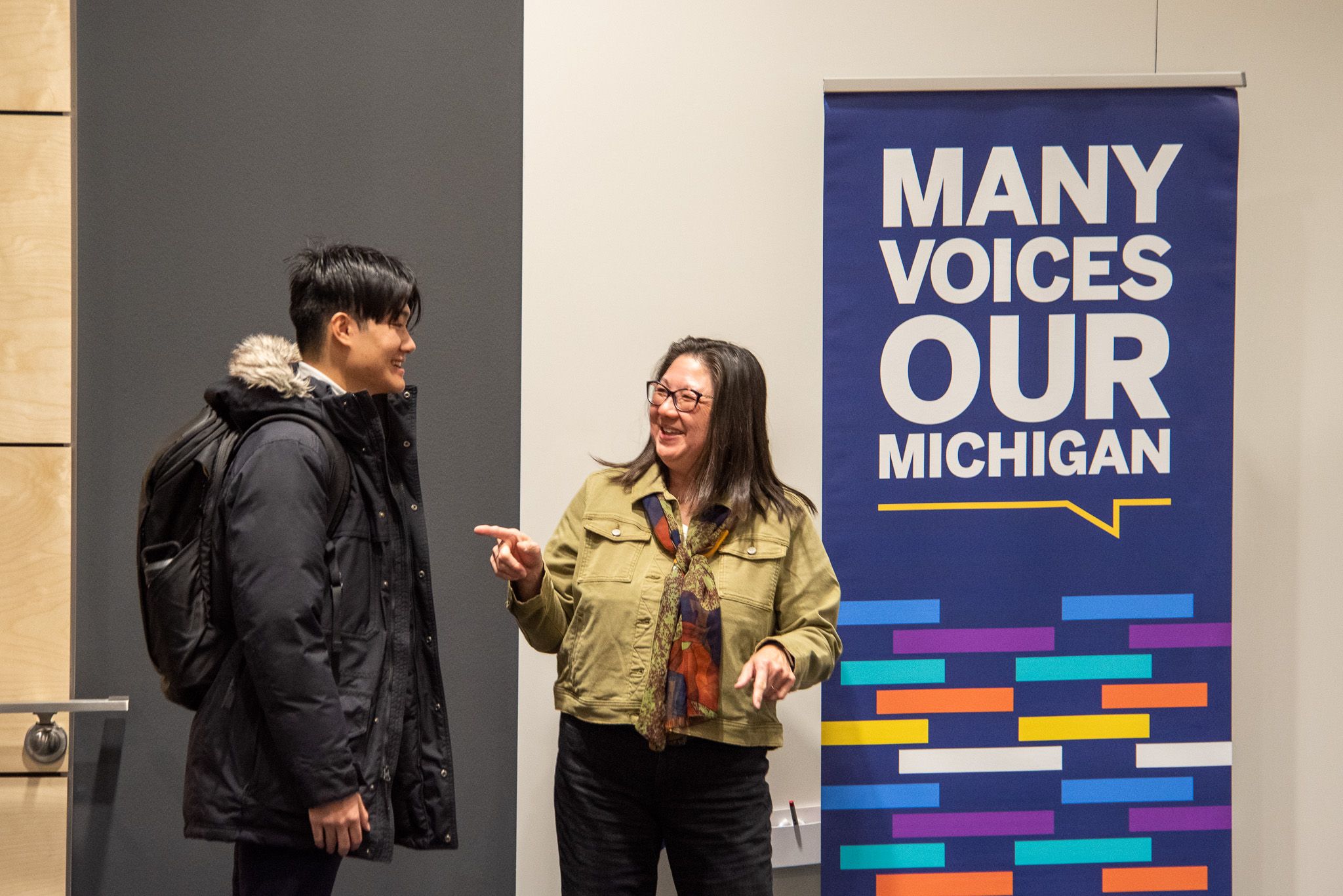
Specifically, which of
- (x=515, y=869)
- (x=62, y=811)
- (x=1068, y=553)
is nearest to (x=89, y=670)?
(x=62, y=811)

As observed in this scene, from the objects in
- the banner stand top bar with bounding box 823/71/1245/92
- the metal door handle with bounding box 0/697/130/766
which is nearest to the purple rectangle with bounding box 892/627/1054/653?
the banner stand top bar with bounding box 823/71/1245/92

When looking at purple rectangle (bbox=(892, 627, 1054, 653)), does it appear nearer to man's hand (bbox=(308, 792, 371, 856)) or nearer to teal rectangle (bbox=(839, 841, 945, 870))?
teal rectangle (bbox=(839, 841, 945, 870))

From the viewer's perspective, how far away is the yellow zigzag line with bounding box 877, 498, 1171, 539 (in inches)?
98.5

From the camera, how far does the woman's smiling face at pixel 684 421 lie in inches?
87.6

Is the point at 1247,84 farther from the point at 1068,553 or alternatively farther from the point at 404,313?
the point at 404,313

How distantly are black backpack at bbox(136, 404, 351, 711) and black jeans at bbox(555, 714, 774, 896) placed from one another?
25.3 inches

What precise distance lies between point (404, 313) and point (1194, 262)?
1.83 meters

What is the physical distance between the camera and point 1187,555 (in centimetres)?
251

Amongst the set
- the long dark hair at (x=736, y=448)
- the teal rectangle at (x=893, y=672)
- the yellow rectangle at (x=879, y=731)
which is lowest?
the yellow rectangle at (x=879, y=731)

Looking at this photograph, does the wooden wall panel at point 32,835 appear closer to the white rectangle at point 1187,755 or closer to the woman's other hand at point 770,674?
the woman's other hand at point 770,674

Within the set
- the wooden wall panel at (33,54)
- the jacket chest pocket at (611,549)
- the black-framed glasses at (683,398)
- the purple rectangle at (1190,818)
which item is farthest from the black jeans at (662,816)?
the wooden wall panel at (33,54)

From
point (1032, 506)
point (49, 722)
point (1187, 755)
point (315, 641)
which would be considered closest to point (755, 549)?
point (1032, 506)

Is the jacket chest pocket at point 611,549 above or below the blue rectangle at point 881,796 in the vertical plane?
above

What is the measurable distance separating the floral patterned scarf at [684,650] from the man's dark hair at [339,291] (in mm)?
735
